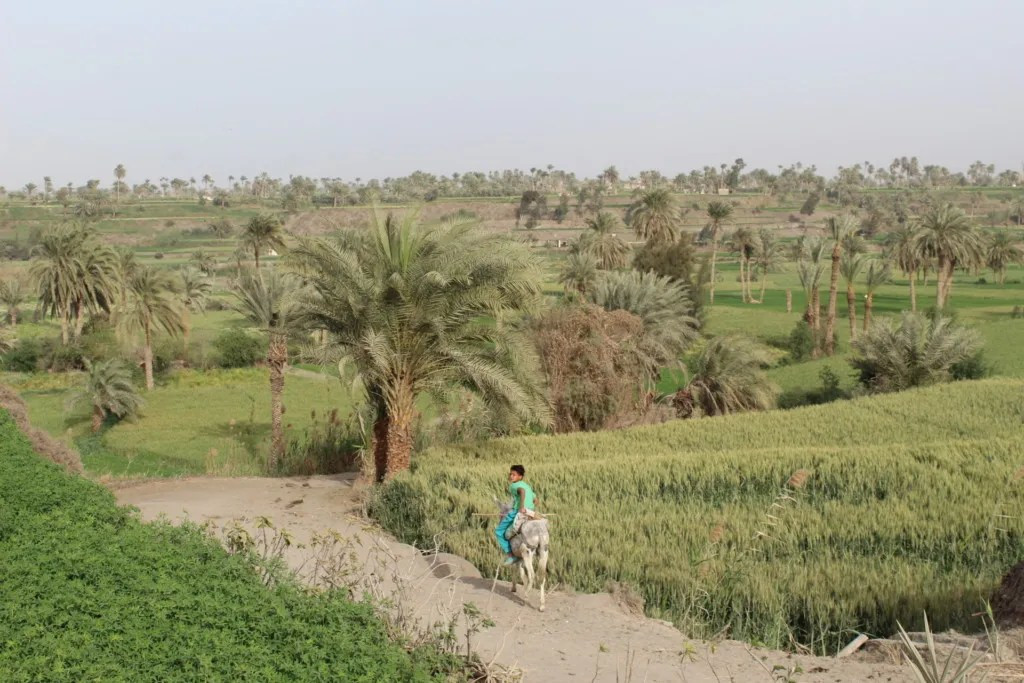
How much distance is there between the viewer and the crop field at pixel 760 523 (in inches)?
465

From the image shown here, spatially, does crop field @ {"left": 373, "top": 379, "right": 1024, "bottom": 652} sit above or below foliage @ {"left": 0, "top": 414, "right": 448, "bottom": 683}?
below

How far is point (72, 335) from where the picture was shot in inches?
2356

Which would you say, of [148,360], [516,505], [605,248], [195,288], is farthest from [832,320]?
[516,505]

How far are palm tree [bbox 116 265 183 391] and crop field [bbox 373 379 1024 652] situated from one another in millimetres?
32188

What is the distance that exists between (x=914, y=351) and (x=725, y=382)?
7.27 meters

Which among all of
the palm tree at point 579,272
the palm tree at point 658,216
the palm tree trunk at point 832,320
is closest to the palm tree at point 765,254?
the palm tree at point 658,216

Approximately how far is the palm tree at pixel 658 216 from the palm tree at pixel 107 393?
42505mm

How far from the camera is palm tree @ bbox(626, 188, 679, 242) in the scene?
75062 mm

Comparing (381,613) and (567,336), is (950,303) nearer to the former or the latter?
(567,336)

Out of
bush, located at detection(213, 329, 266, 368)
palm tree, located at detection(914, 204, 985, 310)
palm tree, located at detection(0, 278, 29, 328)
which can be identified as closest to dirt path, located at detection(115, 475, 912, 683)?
bush, located at detection(213, 329, 266, 368)

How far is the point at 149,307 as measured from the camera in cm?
4947

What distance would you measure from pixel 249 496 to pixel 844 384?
31.7 metres

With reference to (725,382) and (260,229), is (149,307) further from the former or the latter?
(725,382)

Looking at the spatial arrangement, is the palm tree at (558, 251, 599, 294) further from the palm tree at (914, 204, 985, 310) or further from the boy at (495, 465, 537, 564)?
the boy at (495, 465, 537, 564)
